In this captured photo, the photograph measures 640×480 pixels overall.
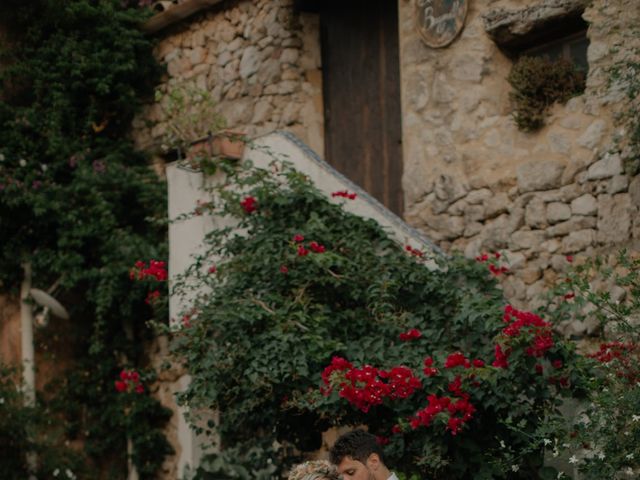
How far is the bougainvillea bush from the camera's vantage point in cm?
584

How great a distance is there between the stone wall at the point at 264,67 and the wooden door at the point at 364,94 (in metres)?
0.14

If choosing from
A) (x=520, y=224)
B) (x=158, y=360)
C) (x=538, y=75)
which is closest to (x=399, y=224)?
(x=520, y=224)

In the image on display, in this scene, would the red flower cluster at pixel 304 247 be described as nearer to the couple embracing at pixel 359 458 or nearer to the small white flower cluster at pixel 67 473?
the couple embracing at pixel 359 458

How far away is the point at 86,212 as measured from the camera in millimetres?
9508

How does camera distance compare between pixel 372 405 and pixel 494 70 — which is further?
pixel 494 70

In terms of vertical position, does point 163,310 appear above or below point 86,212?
below

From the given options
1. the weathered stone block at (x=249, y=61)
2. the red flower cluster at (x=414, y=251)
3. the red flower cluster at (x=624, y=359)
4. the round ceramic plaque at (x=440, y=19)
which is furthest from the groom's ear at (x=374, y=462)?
the weathered stone block at (x=249, y=61)

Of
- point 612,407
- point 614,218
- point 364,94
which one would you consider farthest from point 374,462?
point 364,94

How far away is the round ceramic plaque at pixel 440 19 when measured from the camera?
7695 mm

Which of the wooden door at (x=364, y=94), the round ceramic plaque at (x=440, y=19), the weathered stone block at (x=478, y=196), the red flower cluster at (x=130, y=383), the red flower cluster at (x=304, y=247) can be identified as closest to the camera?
the red flower cluster at (x=304, y=247)

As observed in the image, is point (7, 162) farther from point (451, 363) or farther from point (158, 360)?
point (451, 363)

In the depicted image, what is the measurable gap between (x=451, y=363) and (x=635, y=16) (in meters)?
2.45

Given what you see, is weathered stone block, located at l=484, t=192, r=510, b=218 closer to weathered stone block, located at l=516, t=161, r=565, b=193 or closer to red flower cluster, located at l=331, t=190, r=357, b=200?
weathered stone block, located at l=516, t=161, r=565, b=193

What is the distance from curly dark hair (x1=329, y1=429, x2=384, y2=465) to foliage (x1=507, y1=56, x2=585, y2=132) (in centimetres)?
294
